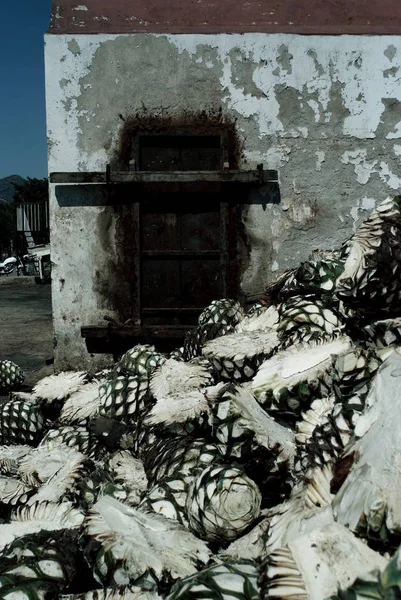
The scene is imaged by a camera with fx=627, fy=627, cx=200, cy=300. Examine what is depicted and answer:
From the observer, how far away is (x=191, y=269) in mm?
5406

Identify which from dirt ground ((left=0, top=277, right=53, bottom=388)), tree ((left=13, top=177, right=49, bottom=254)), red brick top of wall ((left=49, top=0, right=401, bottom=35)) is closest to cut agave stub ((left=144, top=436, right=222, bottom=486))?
dirt ground ((left=0, top=277, right=53, bottom=388))

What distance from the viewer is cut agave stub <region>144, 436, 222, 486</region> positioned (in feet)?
7.95

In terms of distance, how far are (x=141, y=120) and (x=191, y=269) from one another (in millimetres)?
1309

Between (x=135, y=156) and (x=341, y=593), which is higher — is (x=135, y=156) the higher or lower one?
the higher one

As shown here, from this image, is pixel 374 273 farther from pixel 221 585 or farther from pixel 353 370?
pixel 221 585

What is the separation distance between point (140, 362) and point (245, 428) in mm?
1350

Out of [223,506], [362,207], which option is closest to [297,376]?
[223,506]

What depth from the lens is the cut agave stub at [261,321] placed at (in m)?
3.48

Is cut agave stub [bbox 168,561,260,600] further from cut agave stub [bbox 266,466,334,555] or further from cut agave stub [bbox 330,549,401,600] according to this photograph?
cut agave stub [bbox 330,549,401,600]

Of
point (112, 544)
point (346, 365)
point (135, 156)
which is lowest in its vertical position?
point (112, 544)

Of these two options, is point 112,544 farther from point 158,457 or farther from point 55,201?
point 55,201

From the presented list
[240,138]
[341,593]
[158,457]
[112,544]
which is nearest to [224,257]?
[240,138]

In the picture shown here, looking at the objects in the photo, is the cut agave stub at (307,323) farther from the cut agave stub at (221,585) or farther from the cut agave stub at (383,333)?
the cut agave stub at (221,585)

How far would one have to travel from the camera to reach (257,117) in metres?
5.21
